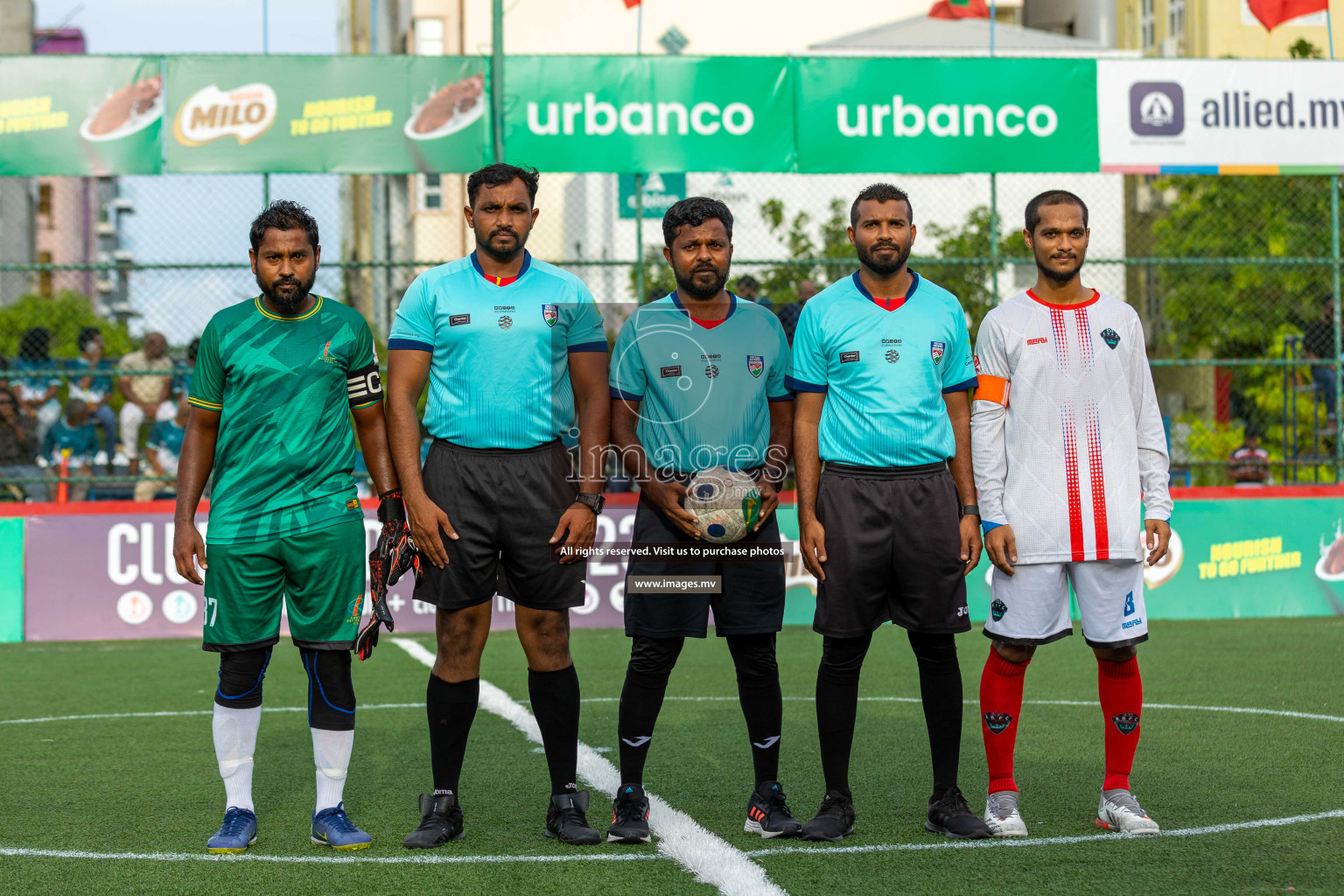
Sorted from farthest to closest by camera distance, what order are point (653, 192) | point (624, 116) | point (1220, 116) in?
point (1220, 116) → point (653, 192) → point (624, 116)

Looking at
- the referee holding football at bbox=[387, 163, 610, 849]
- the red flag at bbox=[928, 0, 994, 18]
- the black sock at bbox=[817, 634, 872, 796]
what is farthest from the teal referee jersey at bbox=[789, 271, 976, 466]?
the red flag at bbox=[928, 0, 994, 18]

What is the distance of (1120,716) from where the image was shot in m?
4.95

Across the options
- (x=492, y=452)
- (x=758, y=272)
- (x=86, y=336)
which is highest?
(x=758, y=272)

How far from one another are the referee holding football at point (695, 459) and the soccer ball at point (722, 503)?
2cm

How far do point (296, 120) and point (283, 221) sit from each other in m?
7.40

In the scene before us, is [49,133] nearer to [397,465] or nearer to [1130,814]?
[397,465]

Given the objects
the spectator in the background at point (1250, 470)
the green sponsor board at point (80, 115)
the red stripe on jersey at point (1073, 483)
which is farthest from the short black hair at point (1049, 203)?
the green sponsor board at point (80, 115)

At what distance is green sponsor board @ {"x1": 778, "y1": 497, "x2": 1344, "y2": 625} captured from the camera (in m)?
11.8

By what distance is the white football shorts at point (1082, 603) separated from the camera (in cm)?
488

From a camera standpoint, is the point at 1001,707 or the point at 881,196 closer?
the point at 881,196

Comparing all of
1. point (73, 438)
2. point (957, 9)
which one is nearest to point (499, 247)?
point (73, 438)

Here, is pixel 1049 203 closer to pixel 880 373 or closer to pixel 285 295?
pixel 880 373

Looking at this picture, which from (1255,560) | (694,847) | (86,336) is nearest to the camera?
(694,847)

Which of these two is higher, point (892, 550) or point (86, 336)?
point (86, 336)
